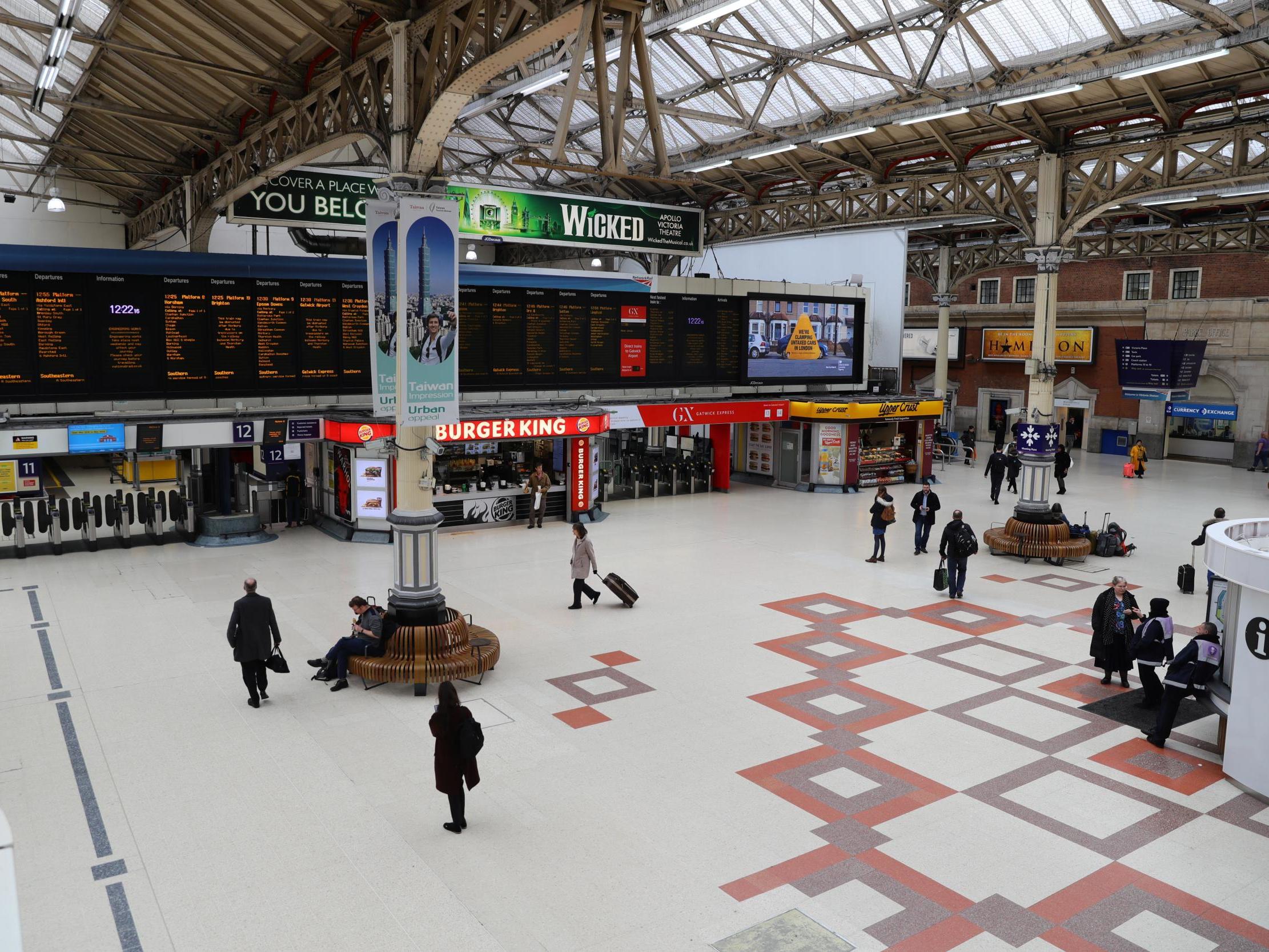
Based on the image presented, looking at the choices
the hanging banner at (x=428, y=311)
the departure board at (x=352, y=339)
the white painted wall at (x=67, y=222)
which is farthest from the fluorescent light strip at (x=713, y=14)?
the white painted wall at (x=67, y=222)

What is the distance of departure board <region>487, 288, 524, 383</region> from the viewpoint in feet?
71.0

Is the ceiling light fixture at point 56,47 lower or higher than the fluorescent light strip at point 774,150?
lower

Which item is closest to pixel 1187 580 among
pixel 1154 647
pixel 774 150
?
pixel 1154 647

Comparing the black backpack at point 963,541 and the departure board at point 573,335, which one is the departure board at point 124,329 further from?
the black backpack at point 963,541

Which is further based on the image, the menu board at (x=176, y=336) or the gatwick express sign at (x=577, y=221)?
the gatwick express sign at (x=577, y=221)

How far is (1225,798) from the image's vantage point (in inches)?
339

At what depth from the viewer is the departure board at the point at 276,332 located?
1902cm

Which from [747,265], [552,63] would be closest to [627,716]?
[552,63]

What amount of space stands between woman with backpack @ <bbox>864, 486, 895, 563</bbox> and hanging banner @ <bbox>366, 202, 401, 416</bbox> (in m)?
9.34

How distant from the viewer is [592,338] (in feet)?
76.5

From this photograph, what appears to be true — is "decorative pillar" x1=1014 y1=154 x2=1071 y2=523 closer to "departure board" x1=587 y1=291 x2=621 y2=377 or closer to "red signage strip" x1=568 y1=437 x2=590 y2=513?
"red signage strip" x1=568 y1=437 x2=590 y2=513

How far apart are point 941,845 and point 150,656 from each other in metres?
9.30

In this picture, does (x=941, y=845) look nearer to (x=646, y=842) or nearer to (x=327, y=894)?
(x=646, y=842)

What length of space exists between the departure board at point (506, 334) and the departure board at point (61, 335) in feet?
23.9
